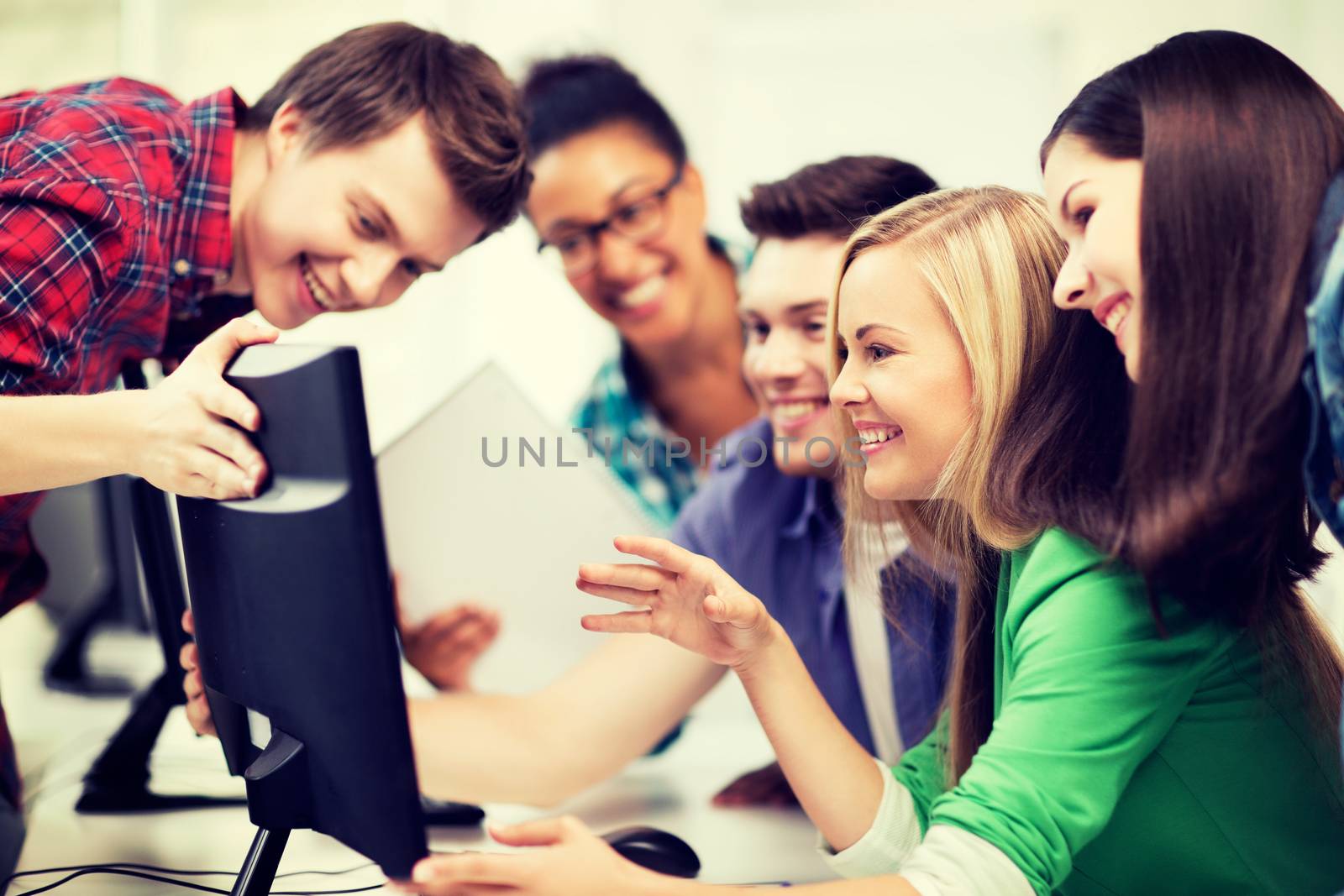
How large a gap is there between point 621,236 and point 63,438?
103cm

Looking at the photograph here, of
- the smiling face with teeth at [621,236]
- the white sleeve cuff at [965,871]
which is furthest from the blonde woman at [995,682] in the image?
the smiling face with teeth at [621,236]

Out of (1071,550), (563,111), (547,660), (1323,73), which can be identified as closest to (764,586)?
(547,660)

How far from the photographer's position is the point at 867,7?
9.68ft

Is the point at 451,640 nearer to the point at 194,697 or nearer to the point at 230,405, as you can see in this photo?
the point at 194,697

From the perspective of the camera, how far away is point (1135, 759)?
73 cm

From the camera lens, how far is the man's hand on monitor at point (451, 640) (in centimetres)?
132

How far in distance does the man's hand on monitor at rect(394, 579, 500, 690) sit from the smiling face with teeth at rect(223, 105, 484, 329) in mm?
384

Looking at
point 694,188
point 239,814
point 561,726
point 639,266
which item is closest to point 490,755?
point 561,726

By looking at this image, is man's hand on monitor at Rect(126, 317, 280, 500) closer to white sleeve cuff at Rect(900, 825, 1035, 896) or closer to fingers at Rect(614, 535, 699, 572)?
fingers at Rect(614, 535, 699, 572)

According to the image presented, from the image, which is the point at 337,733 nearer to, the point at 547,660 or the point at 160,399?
the point at 160,399

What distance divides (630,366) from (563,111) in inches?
18.0

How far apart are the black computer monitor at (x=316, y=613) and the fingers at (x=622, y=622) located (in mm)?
211

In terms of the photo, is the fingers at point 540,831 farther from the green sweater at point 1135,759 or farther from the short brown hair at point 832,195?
the short brown hair at point 832,195

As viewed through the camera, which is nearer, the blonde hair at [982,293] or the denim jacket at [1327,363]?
the denim jacket at [1327,363]
